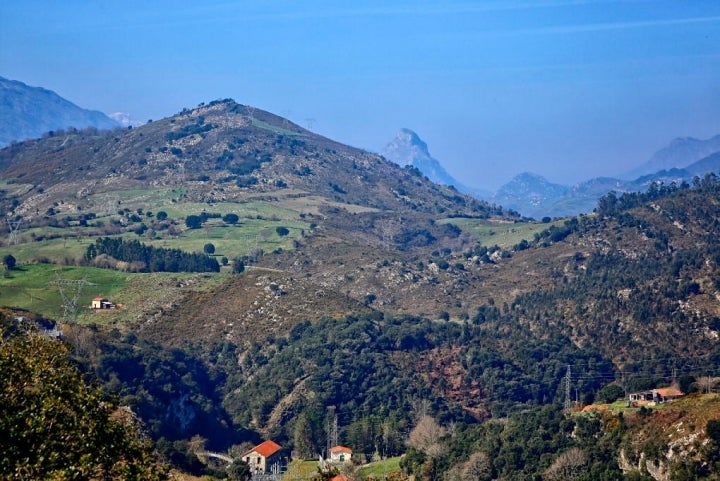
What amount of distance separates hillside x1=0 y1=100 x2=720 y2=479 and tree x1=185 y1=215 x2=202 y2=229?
359mm

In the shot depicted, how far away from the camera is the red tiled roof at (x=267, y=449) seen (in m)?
69.2

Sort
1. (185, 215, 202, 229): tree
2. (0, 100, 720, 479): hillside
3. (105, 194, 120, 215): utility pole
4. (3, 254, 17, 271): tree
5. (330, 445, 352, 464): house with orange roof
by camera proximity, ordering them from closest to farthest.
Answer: (330, 445, 352, 464): house with orange roof
(0, 100, 720, 479): hillside
(3, 254, 17, 271): tree
(185, 215, 202, 229): tree
(105, 194, 120, 215): utility pole

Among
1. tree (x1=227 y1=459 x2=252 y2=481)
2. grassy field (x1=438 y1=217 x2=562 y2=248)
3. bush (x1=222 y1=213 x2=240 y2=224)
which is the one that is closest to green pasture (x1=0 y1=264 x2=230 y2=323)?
bush (x1=222 y1=213 x2=240 y2=224)

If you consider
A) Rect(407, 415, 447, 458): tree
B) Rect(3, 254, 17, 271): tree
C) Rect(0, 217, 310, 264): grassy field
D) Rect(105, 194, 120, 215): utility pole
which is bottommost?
Rect(407, 415, 447, 458): tree

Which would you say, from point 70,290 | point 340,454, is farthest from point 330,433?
point 70,290

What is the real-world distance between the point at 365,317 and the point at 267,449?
36.1 metres

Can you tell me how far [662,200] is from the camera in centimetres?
15762

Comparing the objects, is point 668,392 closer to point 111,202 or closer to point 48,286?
point 48,286

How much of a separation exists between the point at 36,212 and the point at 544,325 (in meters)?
103

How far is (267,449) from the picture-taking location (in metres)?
70.3

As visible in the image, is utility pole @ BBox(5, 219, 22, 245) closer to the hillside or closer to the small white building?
the hillside

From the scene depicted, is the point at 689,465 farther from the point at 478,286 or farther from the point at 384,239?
the point at 384,239

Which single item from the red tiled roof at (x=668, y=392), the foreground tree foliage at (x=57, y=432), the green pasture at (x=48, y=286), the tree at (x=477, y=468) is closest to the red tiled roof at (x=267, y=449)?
the tree at (x=477, y=468)

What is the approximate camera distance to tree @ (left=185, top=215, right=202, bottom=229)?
159 meters
